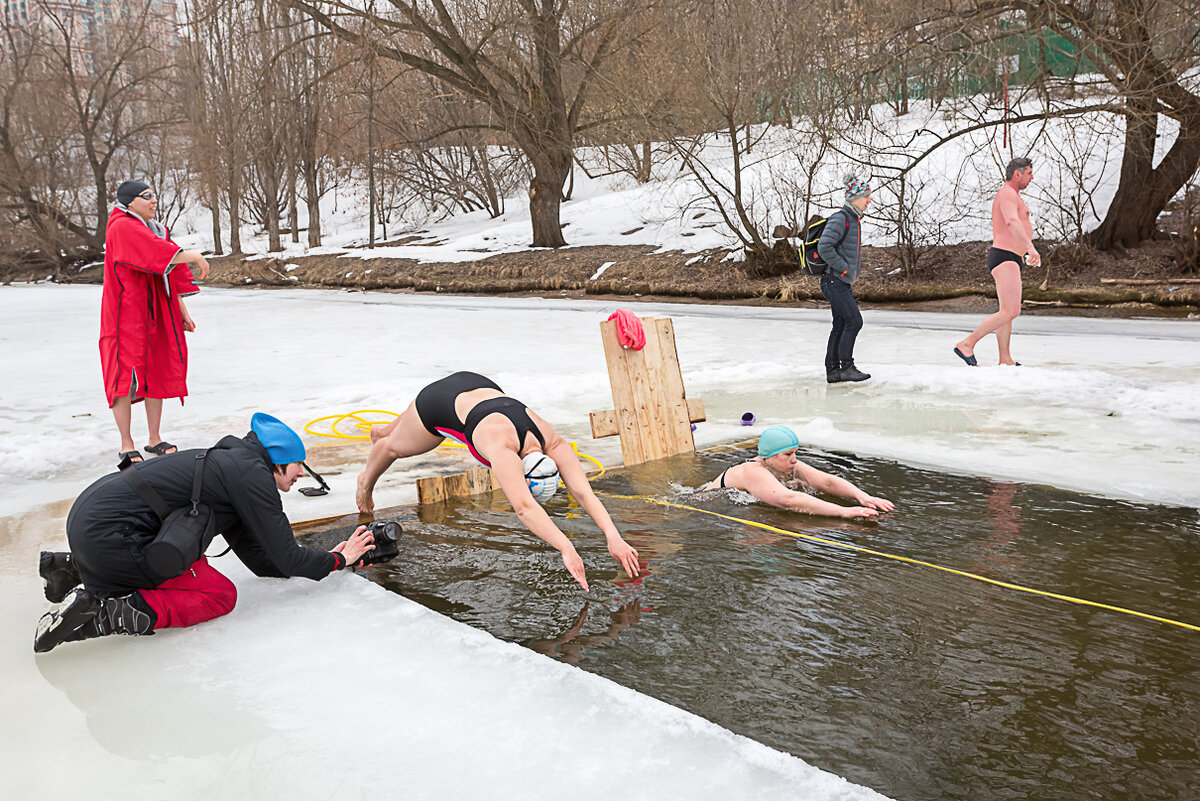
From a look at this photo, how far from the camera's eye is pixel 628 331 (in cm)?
586

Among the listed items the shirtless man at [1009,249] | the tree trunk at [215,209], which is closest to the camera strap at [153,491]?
the shirtless man at [1009,249]

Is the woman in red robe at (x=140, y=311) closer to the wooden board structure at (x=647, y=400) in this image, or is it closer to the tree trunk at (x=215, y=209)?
the wooden board structure at (x=647, y=400)

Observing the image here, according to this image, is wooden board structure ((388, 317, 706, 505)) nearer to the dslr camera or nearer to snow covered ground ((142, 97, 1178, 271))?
the dslr camera

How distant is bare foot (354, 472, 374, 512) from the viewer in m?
4.70

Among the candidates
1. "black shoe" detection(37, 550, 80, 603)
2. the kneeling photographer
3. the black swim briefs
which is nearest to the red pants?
the kneeling photographer

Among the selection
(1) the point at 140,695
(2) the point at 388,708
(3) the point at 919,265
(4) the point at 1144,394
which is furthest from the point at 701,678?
(3) the point at 919,265

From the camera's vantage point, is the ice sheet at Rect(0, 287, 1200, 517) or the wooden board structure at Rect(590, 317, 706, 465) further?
the wooden board structure at Rect(590, 317, 706, 465)

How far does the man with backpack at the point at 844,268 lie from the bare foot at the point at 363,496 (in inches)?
170

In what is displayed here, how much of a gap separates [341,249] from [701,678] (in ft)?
92.0

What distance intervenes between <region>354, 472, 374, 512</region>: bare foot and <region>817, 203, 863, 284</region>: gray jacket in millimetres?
4411

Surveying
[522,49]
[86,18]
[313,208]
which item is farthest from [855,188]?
[86,18]

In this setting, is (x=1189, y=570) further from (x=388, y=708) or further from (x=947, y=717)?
(x=388, y=708)

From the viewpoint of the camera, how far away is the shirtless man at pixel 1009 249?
754cm

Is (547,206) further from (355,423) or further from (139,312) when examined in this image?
(139,312)
